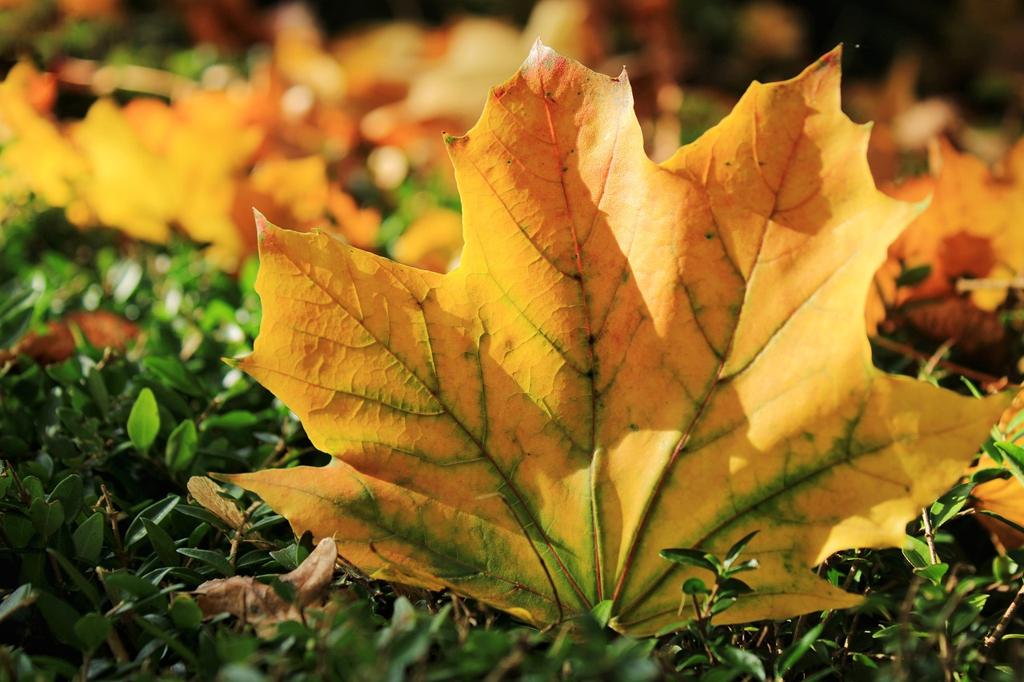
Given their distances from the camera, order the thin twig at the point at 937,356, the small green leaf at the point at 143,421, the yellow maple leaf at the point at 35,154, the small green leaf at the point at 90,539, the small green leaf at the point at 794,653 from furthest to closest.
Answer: the yellow maple leaf at the point at 35,154, the thin twig at the point at 937,356, the small green leaf at the point at 143,421, the small green leaf at the point at 90,539, the small green leaf at the point at 794,653

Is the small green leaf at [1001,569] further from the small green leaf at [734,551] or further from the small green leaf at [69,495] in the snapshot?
the small green leaf at [69,495]

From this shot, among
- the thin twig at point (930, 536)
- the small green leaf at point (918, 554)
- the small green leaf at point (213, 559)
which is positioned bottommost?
the small green leaf at point (918, 554)

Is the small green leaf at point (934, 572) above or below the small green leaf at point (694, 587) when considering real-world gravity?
below

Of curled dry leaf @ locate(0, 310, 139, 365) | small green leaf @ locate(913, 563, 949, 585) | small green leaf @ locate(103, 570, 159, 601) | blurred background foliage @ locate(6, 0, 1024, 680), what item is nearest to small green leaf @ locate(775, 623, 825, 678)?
blurred background foliage @ locate(6, 0, 1024, 680)

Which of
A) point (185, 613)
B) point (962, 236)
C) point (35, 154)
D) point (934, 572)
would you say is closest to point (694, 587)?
point (934, 572)

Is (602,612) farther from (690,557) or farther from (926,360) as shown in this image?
(926,360)

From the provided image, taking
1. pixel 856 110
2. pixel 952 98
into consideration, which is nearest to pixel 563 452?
pixel 856 110

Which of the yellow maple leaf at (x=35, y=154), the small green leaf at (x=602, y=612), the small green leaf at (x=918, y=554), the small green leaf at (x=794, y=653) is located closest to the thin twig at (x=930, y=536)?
the small green leaf at (x=918, y=554)
